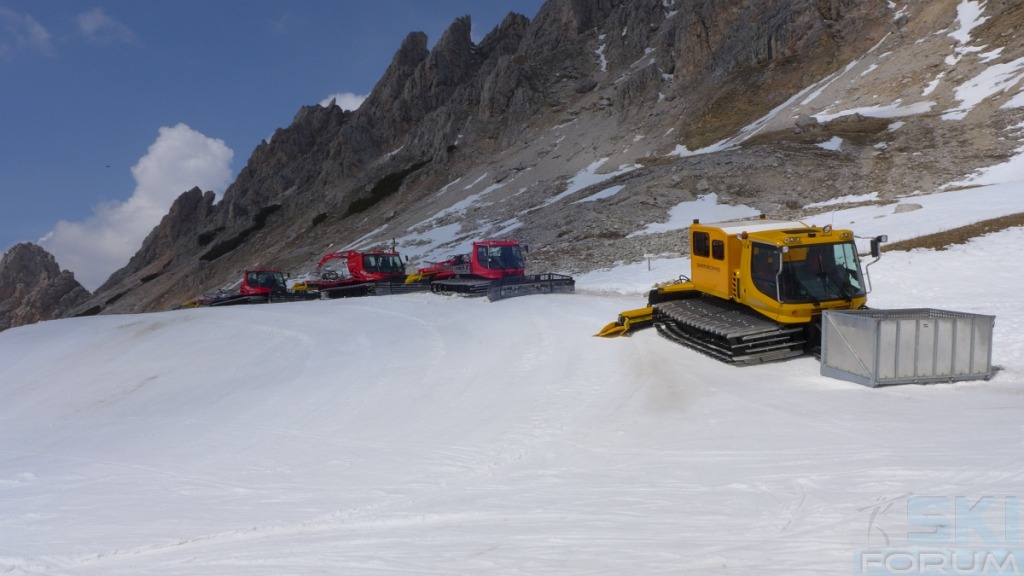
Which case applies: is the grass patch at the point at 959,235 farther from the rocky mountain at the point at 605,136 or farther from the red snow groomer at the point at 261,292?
the red snow groomer at the point at 261,292

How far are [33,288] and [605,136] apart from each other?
261ft

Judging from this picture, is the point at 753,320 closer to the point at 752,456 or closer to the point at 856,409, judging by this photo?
the point at 856,409

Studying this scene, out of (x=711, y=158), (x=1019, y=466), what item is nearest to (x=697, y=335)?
(x=1019, y=466)

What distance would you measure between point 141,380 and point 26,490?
764 cm

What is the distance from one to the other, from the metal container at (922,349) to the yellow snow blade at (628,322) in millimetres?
5067

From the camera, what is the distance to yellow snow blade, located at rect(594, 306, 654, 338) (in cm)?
1380

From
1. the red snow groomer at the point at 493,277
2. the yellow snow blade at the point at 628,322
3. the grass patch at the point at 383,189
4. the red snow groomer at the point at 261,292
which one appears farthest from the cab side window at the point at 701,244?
the grass patch at the point at 383,189

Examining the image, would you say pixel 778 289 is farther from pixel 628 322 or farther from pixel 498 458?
pixel 498 458

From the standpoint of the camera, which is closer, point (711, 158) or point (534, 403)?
point (534, 403)

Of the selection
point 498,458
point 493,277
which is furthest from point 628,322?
point 493,277

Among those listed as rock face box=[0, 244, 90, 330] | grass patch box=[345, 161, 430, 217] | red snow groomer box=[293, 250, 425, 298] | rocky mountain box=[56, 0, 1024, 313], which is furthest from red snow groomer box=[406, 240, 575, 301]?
rock face box=[0, 244, 90, 330]

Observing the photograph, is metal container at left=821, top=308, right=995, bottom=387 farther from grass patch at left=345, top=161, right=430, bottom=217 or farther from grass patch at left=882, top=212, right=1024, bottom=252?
grass patch at left=345, top=161, right=430, bottom=217

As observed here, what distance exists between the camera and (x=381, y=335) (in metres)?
16.6

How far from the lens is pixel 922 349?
9008 mm
